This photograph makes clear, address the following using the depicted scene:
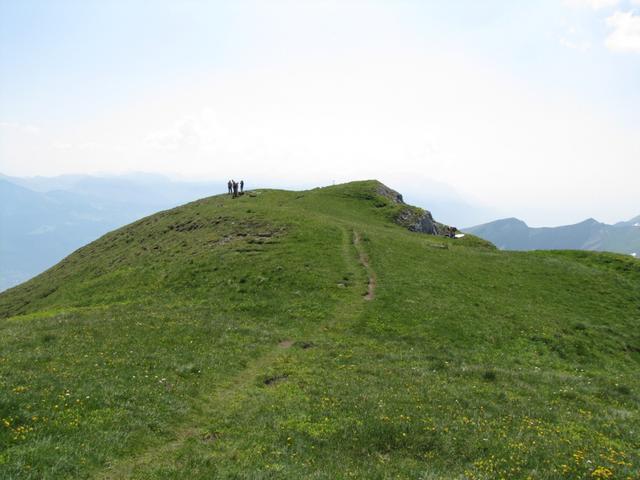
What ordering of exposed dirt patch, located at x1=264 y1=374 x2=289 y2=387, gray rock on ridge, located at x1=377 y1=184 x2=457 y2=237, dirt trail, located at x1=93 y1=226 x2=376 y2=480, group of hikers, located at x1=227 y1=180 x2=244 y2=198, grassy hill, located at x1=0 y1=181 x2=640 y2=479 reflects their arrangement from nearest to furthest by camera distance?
dirt trail, located at x1=93 y1=226 x2=376 y2=480, grassy hill, located at x1=0 y1=181 x2=640 y2=479, exposed dirt patch, located at x1=264 y1=374 x2=289 y2=387, gray rock on ridge, located at x1=377 y1=184 x2=457 y2=237, group of hikers, located at x1=227 y1=180 x2=244 y2=198

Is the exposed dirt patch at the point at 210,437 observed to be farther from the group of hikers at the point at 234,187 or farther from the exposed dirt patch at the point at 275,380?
the group of hikers at the point at 234,187

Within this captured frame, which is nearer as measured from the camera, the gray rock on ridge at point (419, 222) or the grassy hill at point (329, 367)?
the grassy hill at point (329, 367)

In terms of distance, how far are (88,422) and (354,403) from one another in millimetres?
10430

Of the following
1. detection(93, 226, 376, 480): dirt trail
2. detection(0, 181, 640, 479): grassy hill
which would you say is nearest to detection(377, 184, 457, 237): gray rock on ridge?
detection(0, 181, 640, 479): grassy hill

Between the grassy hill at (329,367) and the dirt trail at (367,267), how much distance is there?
382mm

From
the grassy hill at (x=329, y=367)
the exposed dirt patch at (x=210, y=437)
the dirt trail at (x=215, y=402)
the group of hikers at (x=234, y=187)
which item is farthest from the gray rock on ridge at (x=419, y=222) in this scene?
the exposed dirt patch at (x=210, y=437)

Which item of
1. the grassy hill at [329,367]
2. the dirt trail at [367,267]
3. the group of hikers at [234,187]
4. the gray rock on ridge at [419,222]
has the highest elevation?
the group of hikers at [234,187]

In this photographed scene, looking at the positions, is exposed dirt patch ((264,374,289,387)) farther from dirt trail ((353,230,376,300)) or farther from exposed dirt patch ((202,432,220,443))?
dirt trail ((353,230,376,300))

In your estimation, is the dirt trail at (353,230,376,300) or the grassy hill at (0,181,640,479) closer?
the grassy hill at (0,181,640,479)

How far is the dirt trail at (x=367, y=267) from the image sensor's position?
36.9 m

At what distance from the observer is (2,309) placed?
60.9m

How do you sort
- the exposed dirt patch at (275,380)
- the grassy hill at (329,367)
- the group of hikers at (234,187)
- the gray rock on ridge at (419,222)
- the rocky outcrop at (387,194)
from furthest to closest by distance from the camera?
the rocky outcrop at (387,194), the group of hikers at (234,187), the gray rock on ridge at (419,222), the exposed dirt patch at (275,380), the grassy hill at (329,367)

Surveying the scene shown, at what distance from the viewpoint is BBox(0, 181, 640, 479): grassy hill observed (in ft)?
44.8

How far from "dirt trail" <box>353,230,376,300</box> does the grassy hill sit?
0.38m
